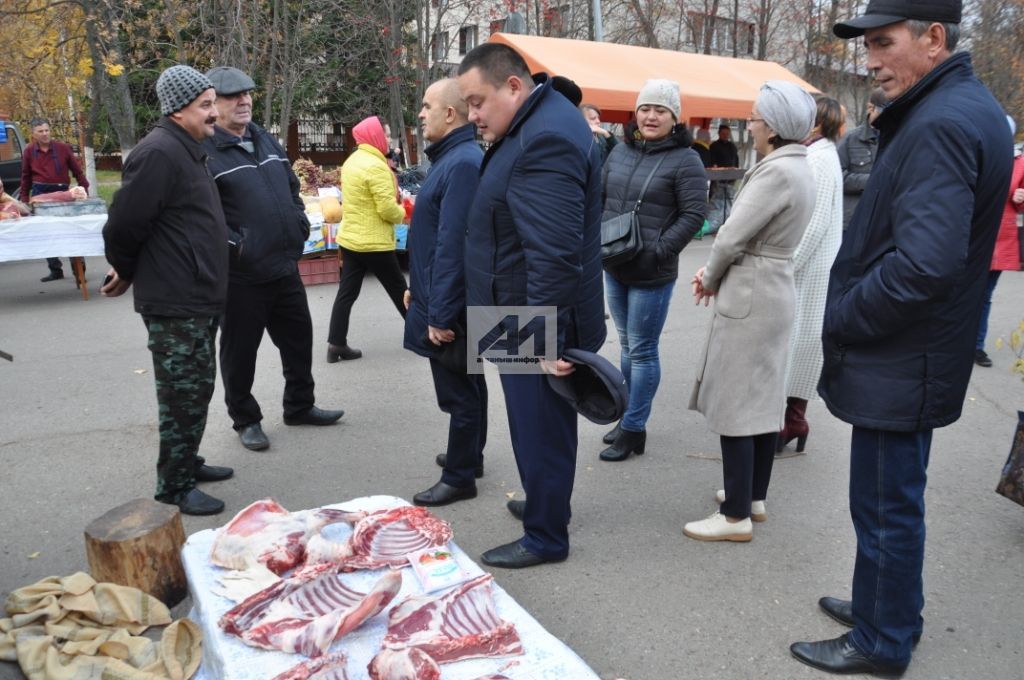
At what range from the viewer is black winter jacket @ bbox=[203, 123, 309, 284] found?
14.4 ft

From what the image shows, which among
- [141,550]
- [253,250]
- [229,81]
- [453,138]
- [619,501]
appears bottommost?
[619,501]

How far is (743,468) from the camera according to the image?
3.47 m

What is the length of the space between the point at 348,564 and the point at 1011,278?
1038 centimetres

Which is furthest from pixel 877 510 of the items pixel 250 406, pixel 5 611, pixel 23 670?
pixel 250 406

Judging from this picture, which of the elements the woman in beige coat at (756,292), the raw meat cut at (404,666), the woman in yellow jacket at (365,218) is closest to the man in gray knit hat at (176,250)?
the raw meat cut at (404,666)

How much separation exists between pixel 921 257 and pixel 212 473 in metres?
3.66

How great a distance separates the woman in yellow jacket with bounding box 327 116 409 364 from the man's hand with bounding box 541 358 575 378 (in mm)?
3702

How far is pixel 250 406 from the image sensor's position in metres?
4.82

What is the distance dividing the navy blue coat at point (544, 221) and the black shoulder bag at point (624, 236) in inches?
42.4

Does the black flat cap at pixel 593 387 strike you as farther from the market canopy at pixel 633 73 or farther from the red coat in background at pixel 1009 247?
the market canopy at pixel 633 73

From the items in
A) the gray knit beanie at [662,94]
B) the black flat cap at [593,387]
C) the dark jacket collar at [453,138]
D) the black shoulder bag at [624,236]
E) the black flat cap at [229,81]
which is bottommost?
the black flat cap at [593,387]

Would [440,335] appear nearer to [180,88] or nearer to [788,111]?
[180,88]

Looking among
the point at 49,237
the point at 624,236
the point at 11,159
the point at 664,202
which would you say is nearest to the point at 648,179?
the point at 664,202

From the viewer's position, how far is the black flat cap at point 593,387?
9.52ft
